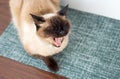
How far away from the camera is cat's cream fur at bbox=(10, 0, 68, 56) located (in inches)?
54.6

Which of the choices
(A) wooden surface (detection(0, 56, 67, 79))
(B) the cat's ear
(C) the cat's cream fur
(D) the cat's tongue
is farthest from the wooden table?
(B) the cat's ear

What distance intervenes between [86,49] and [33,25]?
41 centimetres

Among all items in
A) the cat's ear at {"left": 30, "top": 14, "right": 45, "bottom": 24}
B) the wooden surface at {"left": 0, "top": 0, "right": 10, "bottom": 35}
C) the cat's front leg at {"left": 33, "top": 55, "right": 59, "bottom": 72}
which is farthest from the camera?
the wooden surface at {"left": 0, "top": 0, "right": 10, "bottom": 35}

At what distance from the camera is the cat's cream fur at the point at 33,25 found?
1.39 meters

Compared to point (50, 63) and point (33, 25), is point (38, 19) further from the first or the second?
point (50, 63)

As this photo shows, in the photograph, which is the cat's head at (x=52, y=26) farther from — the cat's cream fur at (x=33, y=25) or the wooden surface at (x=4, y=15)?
the wooden surface at (x=4, y=15)

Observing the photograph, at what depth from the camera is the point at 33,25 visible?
1386 millimetres

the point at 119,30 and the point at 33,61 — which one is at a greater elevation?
the point at 119,30

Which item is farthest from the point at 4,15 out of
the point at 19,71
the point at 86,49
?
the point at 86,49

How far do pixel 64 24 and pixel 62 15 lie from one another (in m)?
0.06

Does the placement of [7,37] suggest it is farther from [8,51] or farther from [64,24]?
[64,24]

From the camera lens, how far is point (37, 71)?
154 centimetres

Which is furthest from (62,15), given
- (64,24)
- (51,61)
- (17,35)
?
(17,35)

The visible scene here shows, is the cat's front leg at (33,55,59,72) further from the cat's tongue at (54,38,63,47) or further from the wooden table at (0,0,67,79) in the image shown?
the cat's tongue at (54,38,63,47)
